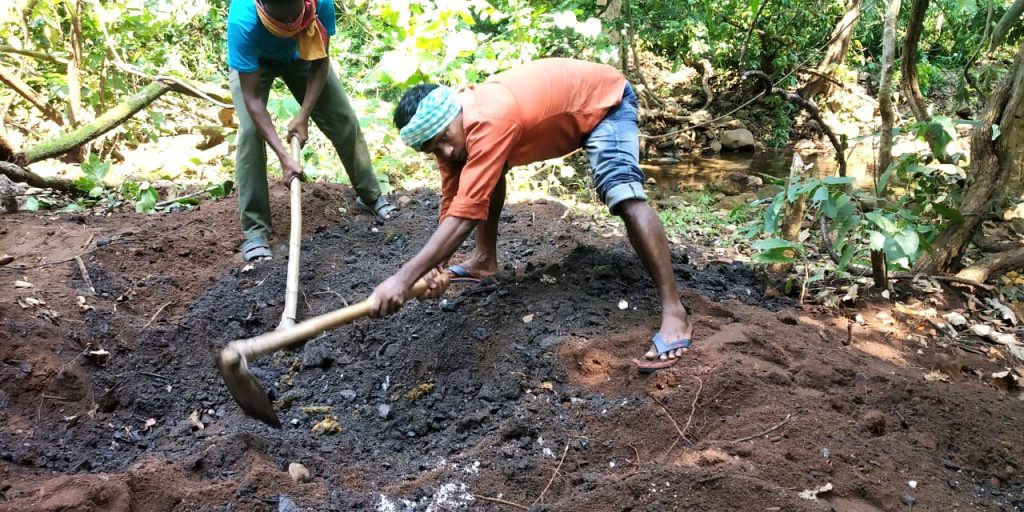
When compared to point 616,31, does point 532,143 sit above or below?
→ above

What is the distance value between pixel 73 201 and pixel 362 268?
2.78 m

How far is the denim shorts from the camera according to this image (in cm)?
272

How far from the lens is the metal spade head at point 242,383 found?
2.21 meters

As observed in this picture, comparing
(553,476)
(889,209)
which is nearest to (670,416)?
(553,476)

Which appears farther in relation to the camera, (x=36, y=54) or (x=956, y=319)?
(x=36, y=54)

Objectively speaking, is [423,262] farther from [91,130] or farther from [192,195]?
[91,130]

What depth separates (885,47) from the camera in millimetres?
3457

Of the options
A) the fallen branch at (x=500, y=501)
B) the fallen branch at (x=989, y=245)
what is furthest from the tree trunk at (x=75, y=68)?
the fallen branch at (x=989, y=245)

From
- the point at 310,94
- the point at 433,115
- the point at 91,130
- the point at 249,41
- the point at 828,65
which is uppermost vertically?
the point at 249,41

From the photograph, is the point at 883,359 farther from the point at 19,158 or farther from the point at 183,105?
the point at 183,105

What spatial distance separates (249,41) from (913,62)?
135 inches

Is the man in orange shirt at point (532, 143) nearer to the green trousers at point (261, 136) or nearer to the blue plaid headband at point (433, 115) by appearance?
the blue plaid headband at point (433, 115)

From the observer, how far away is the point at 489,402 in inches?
98.7

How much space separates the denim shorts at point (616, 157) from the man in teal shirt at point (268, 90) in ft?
5.46
